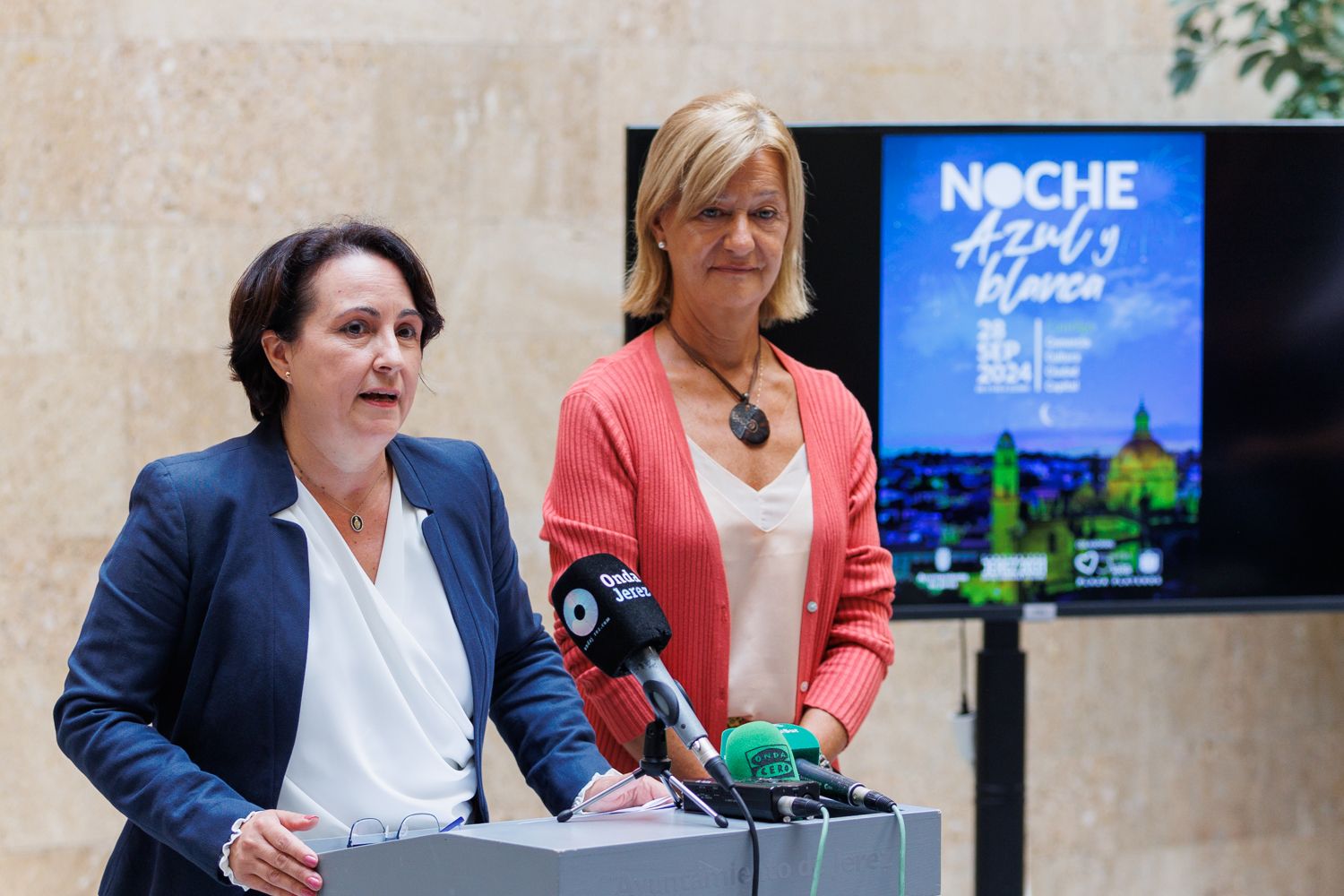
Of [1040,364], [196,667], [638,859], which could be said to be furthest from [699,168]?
[638,859]

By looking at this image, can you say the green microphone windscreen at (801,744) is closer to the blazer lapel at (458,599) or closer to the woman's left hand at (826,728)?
the blazer lapel at (458,599)

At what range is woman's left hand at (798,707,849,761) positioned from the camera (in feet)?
7.98

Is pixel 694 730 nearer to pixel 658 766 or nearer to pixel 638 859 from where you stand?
pixel 658 766

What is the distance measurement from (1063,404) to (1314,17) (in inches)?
67.5

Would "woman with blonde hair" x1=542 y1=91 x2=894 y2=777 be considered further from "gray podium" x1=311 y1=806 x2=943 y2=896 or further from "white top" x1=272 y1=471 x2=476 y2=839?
"gray podium" x1=311 y1=806 x2=943 y2=896

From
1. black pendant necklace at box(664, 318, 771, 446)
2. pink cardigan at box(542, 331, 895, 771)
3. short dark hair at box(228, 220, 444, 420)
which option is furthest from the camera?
black pendant necklace at box(664, 318, 771, 446)

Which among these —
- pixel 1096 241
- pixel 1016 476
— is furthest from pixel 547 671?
pixel 1096 241

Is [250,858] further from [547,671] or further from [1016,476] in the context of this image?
[1016,476]

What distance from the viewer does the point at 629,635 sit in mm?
1606

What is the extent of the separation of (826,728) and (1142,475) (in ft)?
4.34

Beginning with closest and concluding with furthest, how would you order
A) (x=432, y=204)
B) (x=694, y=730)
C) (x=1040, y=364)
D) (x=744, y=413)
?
1. (x=694, y=730)
2. (x=744, y=413)
3. (x=1040, y=364)
4. (x=432, y=204)

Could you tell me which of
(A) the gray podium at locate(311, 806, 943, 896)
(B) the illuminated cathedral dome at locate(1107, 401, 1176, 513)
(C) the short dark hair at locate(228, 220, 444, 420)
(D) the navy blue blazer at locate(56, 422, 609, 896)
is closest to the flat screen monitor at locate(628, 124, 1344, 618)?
(B) the illuminated cathedral dome at locate(1107, 401, 1176, 513)

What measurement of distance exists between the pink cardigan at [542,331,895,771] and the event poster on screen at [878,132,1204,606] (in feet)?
2.59

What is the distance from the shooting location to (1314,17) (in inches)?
171
